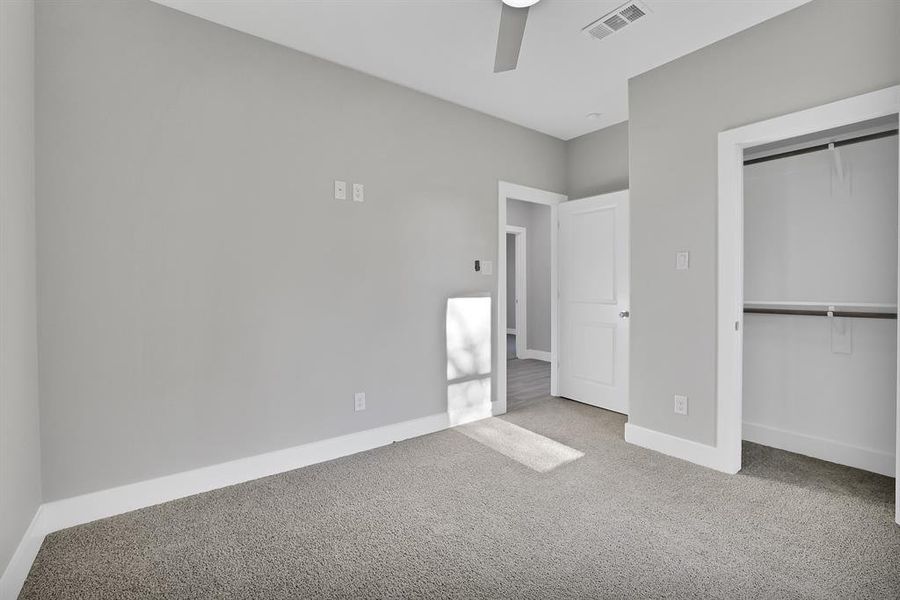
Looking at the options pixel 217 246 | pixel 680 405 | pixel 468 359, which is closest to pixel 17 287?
pixel 217 246

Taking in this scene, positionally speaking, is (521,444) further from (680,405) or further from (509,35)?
(509,35)

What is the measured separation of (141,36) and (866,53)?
3.69m

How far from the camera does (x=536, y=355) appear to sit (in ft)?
22.4

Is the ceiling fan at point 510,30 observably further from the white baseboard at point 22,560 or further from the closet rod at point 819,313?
the white baseboard at point 22,560

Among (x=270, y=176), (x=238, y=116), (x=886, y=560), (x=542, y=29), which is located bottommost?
(x=886, y=560)

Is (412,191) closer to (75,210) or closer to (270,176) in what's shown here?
(270,176)

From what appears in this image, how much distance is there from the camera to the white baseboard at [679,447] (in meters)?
2.70

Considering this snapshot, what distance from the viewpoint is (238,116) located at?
2.54 m

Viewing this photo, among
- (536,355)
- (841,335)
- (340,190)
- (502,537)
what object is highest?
(340,190)

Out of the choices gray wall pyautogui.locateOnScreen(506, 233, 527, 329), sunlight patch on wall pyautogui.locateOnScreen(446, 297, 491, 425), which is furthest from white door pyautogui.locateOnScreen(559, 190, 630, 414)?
gray wall pyautogui.locateOnScreen(506, 233, 527, 329)

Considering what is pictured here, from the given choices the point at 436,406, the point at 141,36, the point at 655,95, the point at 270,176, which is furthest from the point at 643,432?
the point at 141,36

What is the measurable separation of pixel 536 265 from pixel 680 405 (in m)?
4.15

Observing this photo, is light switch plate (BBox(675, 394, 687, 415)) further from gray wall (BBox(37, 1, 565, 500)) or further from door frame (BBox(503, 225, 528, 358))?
door frame (BBox(503, 225, 528, 358))

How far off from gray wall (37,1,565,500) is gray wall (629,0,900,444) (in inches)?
59.1
